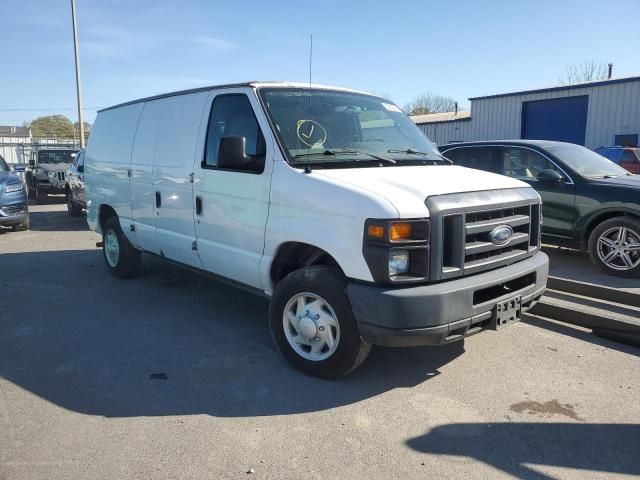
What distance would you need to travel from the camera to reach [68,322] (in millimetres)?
5340

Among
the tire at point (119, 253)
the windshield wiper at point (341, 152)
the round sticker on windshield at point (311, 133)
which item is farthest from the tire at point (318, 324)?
the tire at point (119, 253)

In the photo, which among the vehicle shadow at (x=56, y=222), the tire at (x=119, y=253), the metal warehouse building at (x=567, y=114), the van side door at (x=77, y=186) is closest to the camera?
the tire at (x=119, y=253)

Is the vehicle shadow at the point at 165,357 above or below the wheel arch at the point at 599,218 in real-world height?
below

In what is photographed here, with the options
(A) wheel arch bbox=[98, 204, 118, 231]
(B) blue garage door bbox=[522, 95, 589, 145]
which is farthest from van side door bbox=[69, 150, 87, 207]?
(B) blue garage door bbox=[522, 95, 589, 145]

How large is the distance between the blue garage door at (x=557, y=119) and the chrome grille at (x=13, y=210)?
2079 cm

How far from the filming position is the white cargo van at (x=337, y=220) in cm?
339

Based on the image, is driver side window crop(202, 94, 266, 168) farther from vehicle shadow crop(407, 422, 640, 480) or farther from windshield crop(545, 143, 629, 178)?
windshield crop(545, 143, 629, 178)

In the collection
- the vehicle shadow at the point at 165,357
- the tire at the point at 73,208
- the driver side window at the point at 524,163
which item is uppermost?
the driver side window at the point at 524,163

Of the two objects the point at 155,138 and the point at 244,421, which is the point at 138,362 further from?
the point at 155,138

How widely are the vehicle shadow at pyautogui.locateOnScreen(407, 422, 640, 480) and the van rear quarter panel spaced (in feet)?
15.6

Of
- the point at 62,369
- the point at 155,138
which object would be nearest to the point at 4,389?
A: the point at 62,369

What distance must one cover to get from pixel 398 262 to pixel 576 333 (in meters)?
2.55

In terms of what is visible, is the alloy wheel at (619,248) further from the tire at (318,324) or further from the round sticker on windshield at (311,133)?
the tire at (318,324)

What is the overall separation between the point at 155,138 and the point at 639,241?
598cm
